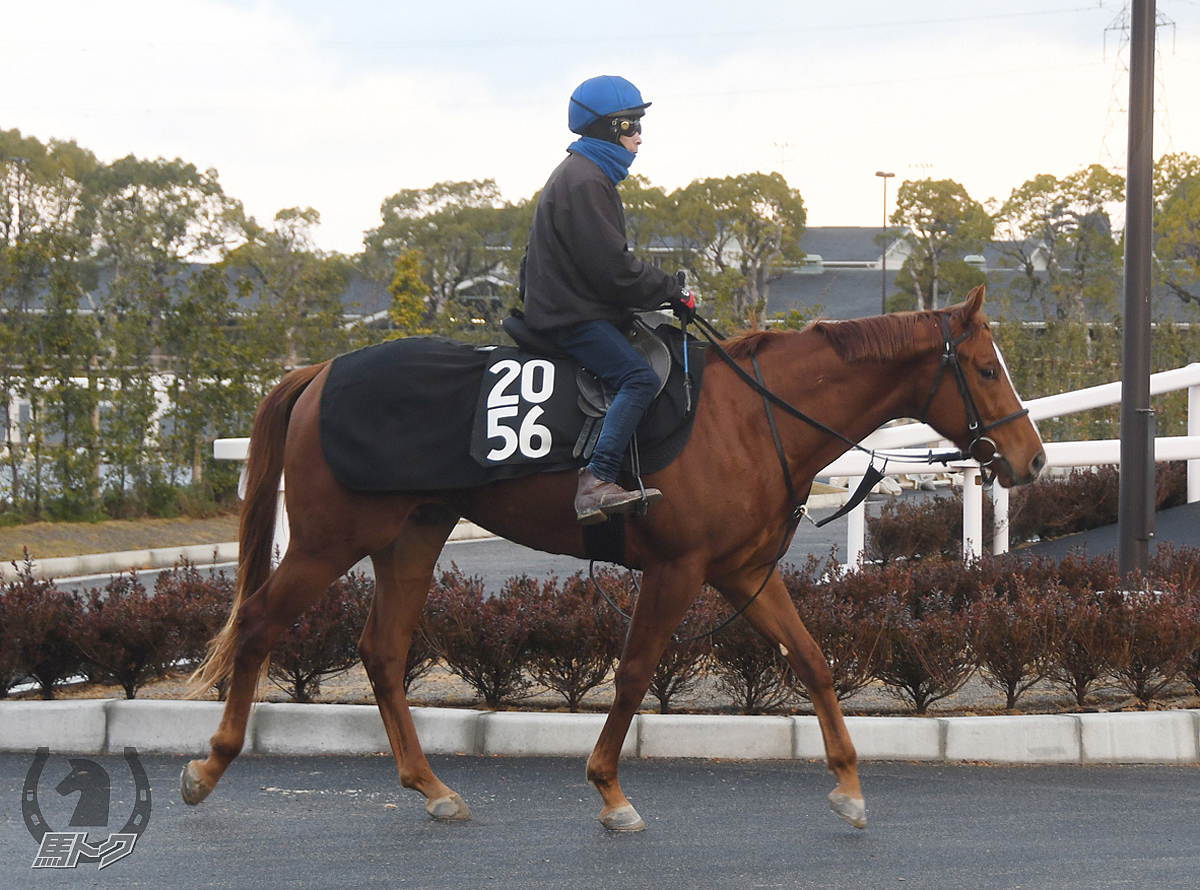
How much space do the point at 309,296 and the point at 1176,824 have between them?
20.3 m

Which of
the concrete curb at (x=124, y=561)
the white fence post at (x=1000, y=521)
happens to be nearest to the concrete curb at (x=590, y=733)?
the white fence post at (x=1000, y=521)

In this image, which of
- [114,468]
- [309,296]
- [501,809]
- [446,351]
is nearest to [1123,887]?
[501,809]

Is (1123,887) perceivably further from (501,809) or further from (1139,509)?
(1139,509)

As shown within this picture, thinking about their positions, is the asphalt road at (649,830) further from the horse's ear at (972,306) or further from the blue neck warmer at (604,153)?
the blue neck warmer at (604,153)

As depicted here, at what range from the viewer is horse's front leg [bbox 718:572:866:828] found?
496cm

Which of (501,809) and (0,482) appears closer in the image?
(501,809)

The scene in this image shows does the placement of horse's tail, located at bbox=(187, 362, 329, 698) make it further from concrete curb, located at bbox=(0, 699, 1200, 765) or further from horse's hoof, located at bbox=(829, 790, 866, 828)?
horse's hoof, located at bbox=(829, 790, 866, 828)

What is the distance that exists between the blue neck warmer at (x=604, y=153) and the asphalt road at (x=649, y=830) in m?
2.65

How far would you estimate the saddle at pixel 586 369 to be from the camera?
4992 millimetres

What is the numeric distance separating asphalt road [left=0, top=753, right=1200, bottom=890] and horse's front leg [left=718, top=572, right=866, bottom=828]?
0.85 ft

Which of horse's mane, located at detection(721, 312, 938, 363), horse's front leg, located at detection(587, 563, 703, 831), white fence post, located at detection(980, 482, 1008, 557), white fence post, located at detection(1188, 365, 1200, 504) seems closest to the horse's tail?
horse's front leg, located at detection(587, 563, 703, 831)

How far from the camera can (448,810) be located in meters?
4.99

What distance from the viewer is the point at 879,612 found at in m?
6.68

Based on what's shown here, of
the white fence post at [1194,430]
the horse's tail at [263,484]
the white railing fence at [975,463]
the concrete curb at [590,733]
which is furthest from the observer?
the white fence post at [1194,430]
